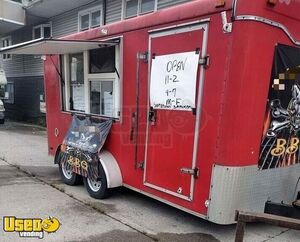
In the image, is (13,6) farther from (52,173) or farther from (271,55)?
(271,55)

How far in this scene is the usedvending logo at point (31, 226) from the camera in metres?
4.23

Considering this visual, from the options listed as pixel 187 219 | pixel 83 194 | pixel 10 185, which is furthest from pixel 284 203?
pixel 10 185

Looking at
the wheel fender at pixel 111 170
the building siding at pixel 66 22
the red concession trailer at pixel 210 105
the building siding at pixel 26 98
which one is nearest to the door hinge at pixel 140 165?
the red concession trailer at pixel 210 105

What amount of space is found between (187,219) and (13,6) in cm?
1449

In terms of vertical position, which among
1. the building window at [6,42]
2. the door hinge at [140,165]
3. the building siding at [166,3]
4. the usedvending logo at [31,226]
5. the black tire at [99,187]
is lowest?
the usedvending logo at [31,226]

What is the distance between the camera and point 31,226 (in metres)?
4.42

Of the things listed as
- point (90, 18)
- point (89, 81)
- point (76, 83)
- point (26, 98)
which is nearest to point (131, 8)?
point (90, 18)

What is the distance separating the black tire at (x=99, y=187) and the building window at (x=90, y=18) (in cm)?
904

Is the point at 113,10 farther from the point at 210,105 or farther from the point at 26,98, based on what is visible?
the point at 210,105

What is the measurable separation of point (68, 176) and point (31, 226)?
1979 millimetres

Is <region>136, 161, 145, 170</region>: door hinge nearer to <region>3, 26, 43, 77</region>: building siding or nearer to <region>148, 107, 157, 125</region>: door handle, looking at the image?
<region>148, 107, 157, 125</region>: door handle

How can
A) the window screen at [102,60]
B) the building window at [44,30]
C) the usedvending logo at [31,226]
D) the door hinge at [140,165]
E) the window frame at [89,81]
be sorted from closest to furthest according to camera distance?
the usedvending logo at [31,226] → the door hinge at [140,165] → the window frame at [89,81] → the window screen at [102,60] → the building window at [44,30]

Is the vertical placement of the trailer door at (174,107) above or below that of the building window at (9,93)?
above

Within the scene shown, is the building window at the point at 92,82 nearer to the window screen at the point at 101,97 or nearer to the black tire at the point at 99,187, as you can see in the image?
the window screen at the point at 101,97
